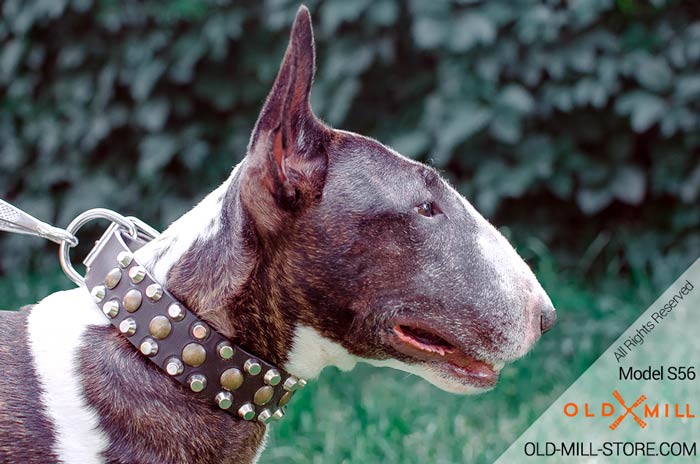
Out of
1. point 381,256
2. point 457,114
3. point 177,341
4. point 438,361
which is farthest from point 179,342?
point 457,114

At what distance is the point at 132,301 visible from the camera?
179 centimetres

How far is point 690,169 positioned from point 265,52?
6.22 ft

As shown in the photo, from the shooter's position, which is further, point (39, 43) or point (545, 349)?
point (39, 43)

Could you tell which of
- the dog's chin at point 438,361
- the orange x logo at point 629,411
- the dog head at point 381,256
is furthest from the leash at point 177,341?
the orange x logo at point 629,411

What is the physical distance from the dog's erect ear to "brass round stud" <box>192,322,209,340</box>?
0.23m

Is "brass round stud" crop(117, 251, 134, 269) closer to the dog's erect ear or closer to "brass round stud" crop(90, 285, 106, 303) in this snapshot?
"brass round stud" crop(90, 285, 106, 303)

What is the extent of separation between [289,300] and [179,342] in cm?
22

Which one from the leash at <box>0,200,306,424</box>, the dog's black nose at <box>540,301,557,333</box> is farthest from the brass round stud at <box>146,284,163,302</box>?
the dog's black nose at <box>540,301,557,333</box>

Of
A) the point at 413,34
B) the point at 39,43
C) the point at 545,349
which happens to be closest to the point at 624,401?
the point at 545,349

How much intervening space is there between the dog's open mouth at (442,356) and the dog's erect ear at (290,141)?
32 cm

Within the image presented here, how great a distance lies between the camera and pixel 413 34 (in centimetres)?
414

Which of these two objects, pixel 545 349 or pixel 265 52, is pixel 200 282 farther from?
pixel 265 52

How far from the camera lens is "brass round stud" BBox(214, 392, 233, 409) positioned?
5.86ft

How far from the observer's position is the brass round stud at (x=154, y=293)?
1.79m
